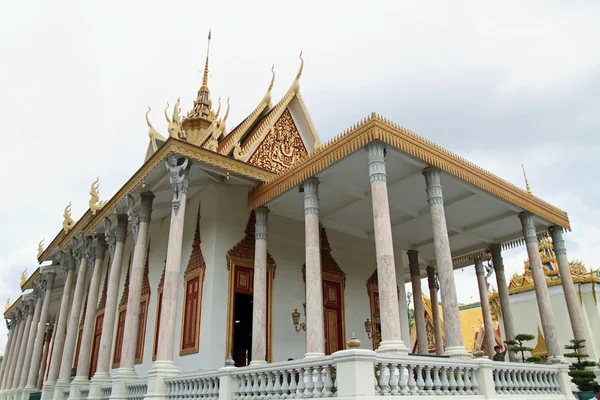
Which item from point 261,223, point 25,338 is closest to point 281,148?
point 261,223

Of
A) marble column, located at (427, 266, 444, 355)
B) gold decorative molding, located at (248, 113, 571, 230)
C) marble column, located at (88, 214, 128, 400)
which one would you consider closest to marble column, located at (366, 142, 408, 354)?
gold decorative molding, located at (248, 113, 571, 230)

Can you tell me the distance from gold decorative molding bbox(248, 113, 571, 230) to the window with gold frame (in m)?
1.79

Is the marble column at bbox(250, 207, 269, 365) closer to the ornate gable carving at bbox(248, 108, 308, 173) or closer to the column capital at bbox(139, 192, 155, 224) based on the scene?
the ornate gable carving at bbox(248, 108, 308, 173)

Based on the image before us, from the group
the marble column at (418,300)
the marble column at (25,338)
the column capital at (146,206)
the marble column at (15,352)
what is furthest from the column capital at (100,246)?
the marble column at (15,352)

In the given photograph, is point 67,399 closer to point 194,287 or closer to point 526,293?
point 194,287

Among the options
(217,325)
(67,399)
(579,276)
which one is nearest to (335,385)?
(217,325)

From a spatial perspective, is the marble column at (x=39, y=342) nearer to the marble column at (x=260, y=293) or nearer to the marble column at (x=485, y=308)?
the marble column at (x=260, y=293)

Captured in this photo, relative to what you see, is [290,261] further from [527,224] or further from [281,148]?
[527,224]

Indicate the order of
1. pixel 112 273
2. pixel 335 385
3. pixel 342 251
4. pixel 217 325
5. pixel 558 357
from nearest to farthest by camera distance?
1. pixel 335 385
2. pixel 558 357
3. pixel 217 325
4. pixel 112 273
5. pixel 342 251

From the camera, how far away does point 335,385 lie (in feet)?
19.6

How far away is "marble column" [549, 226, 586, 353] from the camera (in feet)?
A: 37.2

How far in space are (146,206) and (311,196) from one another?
4433mm

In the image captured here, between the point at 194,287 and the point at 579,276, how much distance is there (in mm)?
14067

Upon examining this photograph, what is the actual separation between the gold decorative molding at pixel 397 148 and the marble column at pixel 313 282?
438 millimetres
